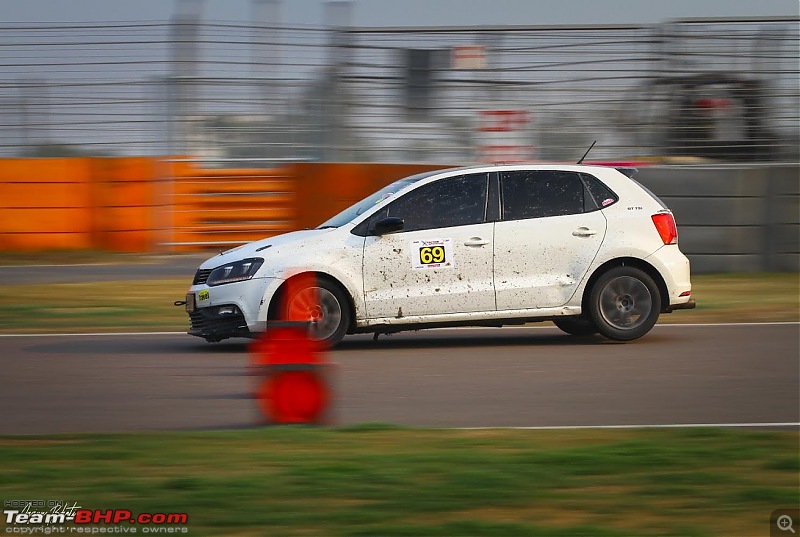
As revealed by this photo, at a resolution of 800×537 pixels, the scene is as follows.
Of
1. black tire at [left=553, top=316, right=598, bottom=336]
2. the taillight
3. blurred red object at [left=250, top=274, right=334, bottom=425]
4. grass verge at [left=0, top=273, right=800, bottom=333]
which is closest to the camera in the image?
blurred red object at [left=250, top=274, right=334, bottom=425]

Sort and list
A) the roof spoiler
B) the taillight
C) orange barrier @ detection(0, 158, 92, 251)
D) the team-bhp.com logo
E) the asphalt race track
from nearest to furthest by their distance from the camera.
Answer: the team-bhp.com logo → the asphalt race track → the taillight → the roof spoiler → orange barrier @ detection(0, 158, 92, 251)

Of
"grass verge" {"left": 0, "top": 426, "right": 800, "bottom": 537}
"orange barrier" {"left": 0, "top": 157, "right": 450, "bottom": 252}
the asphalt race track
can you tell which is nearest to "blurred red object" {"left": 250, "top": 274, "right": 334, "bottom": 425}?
"grass verge" {"left": 0, "top": 426, "right": 800, "bottom": 537}

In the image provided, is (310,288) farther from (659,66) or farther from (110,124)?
(110,124)

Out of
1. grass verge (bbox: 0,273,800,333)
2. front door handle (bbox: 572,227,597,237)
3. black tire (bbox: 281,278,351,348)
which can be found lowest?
grass verge (bbox: 0,273,800,333)

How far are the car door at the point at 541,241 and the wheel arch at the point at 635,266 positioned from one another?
0.13 m

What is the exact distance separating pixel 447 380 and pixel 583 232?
8.04 ft

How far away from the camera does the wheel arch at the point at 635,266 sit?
10797mm

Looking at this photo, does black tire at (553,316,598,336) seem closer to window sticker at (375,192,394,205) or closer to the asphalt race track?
the asphalt race track

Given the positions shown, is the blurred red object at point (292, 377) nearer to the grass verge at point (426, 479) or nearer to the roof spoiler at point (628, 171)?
the grass verge at point (426, 479)

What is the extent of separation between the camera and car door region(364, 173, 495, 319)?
34.4 feet

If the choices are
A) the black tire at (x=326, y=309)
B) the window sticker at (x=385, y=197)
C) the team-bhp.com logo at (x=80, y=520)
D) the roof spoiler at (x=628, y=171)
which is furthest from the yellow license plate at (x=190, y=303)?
the team-bhp.com logo at (x=80, y=520)

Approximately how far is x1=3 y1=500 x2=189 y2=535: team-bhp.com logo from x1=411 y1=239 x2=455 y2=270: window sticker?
5.52 meters

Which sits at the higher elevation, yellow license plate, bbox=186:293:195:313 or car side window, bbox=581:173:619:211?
car side window, bbox=581:173:619:211

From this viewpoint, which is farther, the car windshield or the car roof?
the car roof
